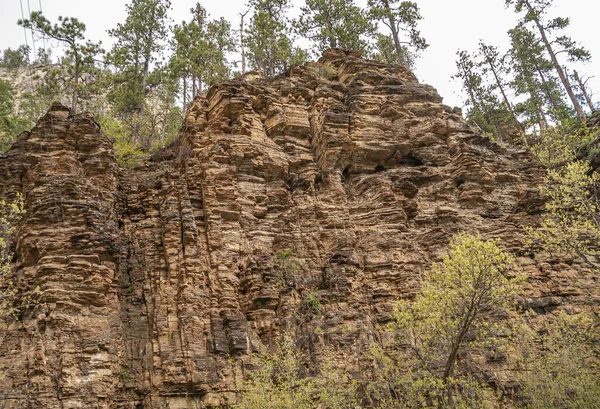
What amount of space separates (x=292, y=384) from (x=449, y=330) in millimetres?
6399

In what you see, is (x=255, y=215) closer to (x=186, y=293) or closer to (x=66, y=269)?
(x=186, y=293)

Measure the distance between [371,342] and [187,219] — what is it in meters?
10.3

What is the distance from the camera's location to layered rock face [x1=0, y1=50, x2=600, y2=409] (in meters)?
18.0

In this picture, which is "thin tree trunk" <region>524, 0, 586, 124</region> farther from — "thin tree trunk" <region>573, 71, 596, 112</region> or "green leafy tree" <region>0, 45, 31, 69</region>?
"green leafy tree" <region>0, 45, 31, 69</region>

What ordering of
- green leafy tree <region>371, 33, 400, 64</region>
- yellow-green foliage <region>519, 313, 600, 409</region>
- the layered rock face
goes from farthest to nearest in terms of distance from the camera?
green leafy tree <region>371, 33, 400, 64</region>, the layered rock face, yellow-green foliage <region>519, 313, 600, 409</region>

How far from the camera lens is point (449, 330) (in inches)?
643

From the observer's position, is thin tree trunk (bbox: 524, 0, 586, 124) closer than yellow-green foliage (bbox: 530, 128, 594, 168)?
No

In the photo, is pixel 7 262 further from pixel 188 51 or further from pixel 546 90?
pixel 546 90

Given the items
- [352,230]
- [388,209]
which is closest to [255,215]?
[352,230]

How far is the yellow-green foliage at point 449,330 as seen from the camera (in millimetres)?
15930

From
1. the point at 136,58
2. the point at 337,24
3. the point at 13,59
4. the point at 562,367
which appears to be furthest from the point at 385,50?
the point at 13,59

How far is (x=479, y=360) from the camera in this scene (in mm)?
19594

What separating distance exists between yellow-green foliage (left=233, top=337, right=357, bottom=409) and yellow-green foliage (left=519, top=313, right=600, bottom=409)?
7267 millimetres

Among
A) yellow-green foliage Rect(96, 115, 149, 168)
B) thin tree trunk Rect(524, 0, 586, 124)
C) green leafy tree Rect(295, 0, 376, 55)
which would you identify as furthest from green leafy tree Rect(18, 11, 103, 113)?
thin tree trunk Rect(524, 0, 586, 124)
